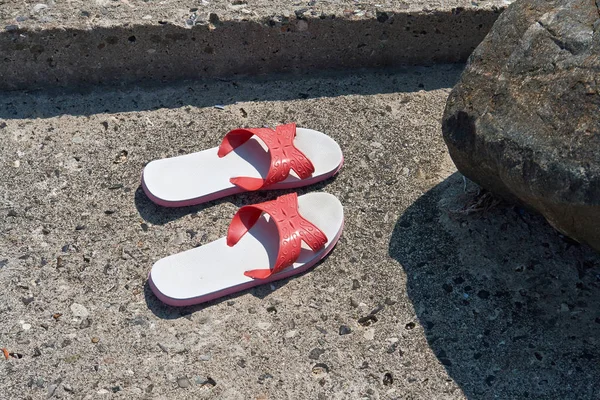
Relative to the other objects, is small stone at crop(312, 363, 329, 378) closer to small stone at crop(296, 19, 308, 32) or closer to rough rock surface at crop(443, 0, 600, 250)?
rough rock surface at crop(443, 0, 600, 250)

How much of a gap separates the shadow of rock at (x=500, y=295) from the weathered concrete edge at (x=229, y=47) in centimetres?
78

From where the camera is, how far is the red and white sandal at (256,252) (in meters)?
2.51

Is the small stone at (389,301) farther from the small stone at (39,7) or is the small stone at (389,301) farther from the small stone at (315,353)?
the small stone at (39,7)

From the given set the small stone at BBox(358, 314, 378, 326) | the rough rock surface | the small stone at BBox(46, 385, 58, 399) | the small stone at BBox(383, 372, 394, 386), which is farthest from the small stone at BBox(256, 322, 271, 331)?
the rough rock surface

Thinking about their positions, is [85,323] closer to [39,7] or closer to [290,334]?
[290,334]

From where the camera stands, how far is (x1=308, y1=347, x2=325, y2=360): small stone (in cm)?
236

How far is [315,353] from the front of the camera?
93.2 inches

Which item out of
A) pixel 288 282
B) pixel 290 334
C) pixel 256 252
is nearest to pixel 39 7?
pixel 256 252

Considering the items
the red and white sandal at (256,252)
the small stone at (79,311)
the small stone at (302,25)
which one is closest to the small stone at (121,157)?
the red and white sandal at (256,252)

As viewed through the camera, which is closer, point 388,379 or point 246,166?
point 388,379

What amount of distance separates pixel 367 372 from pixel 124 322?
0.78 m

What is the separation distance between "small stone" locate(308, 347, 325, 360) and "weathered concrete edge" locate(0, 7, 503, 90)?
1.41 meters

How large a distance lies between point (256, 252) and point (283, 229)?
13 centimetres

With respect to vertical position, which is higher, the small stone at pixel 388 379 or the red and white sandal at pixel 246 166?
the red and white sandal at pixel 246 166
